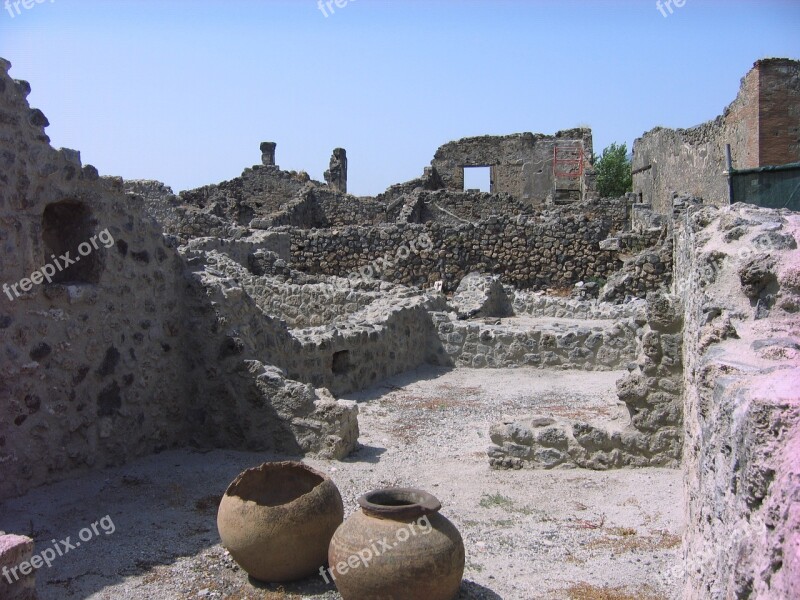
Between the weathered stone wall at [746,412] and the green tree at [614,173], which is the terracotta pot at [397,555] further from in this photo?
the green tree at [614,173]

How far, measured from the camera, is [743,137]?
1919cm

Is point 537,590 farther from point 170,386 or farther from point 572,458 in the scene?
point 170,386

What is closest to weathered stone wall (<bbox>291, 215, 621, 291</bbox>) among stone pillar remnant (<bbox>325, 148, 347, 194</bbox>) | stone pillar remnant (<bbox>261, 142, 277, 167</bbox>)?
stone pillar remnant (<bbox>325, 148, 347, 194</bbox>)

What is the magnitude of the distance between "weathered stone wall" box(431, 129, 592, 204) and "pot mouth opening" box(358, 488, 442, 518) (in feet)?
100

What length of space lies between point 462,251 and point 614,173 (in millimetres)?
30925

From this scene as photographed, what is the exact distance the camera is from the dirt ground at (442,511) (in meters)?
4.54

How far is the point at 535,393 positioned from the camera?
1002cm

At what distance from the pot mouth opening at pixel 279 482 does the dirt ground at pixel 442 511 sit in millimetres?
481

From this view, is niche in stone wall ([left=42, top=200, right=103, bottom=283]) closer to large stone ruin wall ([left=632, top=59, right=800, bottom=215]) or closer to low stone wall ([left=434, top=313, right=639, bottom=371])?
low stone wall ([left=434, top=313, right=639, bottom=371])

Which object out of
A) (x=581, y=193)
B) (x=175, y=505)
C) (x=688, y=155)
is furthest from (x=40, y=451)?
(x=581, y=193)

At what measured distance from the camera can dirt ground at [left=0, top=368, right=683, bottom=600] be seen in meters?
4.54

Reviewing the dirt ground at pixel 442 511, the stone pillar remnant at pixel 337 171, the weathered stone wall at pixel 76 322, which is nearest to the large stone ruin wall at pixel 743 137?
the dirt ground at pixel 442 511

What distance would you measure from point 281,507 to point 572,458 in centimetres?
317

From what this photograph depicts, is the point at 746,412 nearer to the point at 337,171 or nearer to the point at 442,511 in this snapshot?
the point at 442,511
